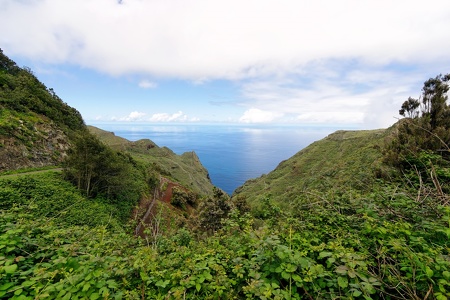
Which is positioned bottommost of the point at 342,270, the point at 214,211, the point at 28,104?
the point at 214,211

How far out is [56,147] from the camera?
30.3m

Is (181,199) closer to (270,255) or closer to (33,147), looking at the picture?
(33,147)

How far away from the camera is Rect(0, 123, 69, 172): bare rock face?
2323 cm

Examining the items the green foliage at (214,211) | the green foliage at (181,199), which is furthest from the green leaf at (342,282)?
the green foliage at (181,199)

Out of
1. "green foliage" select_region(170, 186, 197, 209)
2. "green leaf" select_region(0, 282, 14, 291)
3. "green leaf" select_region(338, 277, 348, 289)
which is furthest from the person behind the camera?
"green foliage" select_region(170, 186, 197, 209)

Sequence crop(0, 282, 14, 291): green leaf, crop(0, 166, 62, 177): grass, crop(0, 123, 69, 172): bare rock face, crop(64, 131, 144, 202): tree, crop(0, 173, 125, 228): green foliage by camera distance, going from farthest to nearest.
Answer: crop(0, 123, 69, 172): bare rock face
crop(64, 131, 144, 202): tree
crop(0, 166, 62, 177): grass
crop(0, 173, 125, 228): green foliage
crop(0, 282, 14, 291): green leaf

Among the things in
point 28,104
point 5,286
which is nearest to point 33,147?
point 28,104

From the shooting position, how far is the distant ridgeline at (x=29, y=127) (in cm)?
2397

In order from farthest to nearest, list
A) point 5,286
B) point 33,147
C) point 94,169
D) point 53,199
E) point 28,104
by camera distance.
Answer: point 28,104 → point 33,147 → point 94,169 → point 53,199 → point 5,286

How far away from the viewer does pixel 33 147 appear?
26531mm

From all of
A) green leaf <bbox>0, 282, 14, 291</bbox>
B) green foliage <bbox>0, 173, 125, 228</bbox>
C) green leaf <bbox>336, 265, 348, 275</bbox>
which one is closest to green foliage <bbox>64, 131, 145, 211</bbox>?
green foliage <bbox>0, 173, 125, 228</bbox>

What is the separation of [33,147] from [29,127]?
333 cm

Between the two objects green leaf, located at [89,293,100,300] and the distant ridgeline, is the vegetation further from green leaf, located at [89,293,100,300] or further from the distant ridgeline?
the distant ridgeline

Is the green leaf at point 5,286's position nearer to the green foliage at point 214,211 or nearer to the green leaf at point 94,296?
the green leaf at point 94,296
